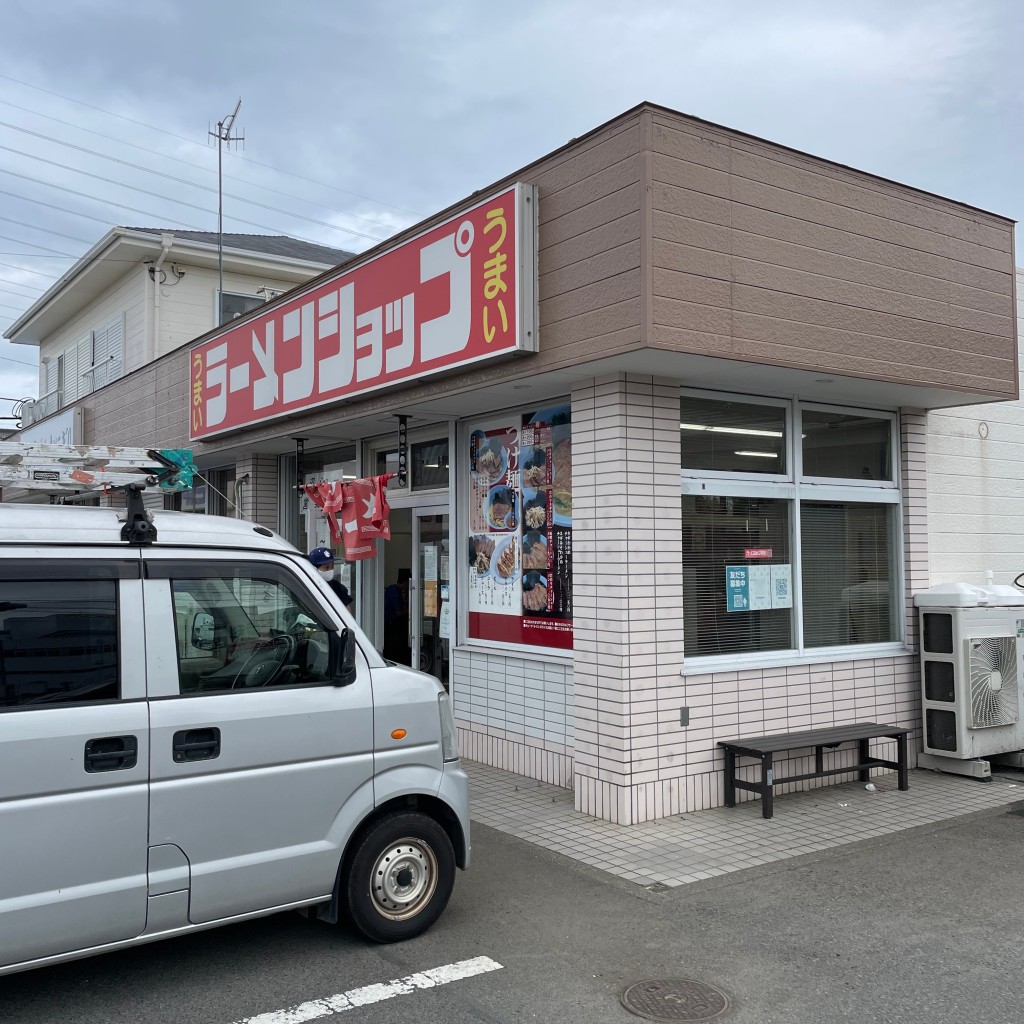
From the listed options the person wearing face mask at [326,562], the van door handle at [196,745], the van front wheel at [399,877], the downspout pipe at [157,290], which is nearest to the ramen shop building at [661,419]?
the person wearing face mask at [326,562]

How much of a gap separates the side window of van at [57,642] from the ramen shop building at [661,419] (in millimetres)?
3594

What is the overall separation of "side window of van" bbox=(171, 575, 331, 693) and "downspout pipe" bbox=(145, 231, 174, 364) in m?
13.8

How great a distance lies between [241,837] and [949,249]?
A: 7.15 meters

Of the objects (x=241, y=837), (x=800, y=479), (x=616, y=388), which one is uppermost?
(x=616, y=388)

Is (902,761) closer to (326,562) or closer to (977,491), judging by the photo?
(977,491)

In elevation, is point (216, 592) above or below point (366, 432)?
below

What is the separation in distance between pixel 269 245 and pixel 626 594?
16.4 m

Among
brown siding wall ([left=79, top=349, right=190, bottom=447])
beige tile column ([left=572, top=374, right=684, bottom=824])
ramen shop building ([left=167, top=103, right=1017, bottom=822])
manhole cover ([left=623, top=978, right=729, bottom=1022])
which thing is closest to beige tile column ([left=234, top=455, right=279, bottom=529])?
brown siding wall ([left=79, top=349, right=190, bottom=447])

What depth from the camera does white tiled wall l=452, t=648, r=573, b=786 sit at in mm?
7879

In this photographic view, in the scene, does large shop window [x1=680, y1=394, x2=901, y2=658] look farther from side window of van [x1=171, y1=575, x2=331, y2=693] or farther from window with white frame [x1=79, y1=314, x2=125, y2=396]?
window with white frame [x1=79, y1=314, x2=125, y2=396]

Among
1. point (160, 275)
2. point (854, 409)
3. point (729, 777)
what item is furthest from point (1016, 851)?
point (160, 275)

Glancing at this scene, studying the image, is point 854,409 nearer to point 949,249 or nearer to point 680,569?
point 949,249

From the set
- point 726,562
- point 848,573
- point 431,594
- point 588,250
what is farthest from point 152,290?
point 848,573

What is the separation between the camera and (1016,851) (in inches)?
251
